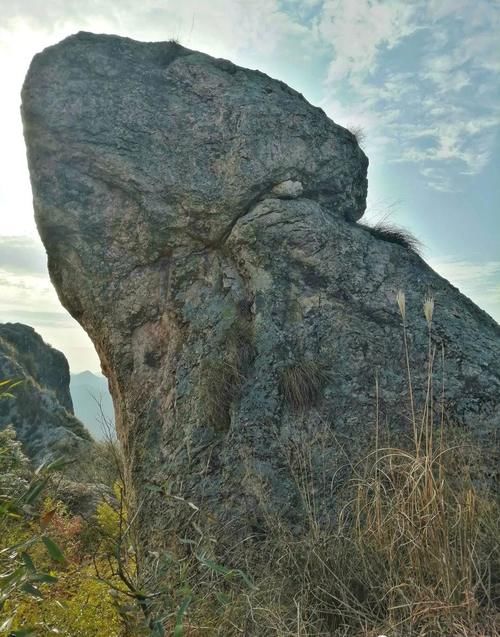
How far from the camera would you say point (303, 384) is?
15.0 ft

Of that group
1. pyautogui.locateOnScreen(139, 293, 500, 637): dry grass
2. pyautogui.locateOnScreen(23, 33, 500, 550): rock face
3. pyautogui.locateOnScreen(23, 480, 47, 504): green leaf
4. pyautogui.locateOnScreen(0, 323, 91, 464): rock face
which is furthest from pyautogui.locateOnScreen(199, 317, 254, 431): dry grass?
pyautogui.locateOnScreen(0, 323, 91, 464): rock face

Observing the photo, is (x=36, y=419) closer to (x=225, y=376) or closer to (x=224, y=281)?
(x=224, y=281)

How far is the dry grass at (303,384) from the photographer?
455cm

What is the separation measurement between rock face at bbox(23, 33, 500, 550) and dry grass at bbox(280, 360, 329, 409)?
0.04 feet

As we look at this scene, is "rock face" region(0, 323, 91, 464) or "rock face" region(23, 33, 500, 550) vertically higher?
"rock face" region(23, 33, 500, 550)

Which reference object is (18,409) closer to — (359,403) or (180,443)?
(180,443)

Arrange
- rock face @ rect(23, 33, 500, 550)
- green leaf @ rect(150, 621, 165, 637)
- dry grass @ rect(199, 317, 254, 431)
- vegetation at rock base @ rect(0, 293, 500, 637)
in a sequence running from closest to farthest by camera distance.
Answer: green leaf @ rect(150, 621, 165, 637) < vegetation at rock base @ rect(0, 293, 500, 637) < rock face @ rect(23, 33, 500, 550) < dry grass @ rect(199, 317, 254, 431)

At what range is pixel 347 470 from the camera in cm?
425

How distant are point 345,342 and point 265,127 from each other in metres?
2.53

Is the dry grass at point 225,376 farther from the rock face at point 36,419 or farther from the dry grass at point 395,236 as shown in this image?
the rock face at point 36,419

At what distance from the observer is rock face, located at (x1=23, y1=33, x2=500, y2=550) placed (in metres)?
4.48

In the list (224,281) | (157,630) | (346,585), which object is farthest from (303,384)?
(157,630)

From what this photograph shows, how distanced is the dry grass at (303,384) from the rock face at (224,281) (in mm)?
12

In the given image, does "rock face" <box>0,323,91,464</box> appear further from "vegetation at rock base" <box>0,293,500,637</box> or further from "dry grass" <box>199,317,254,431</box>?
"vegetation at rock base" <box>0,293,500,637</box>
